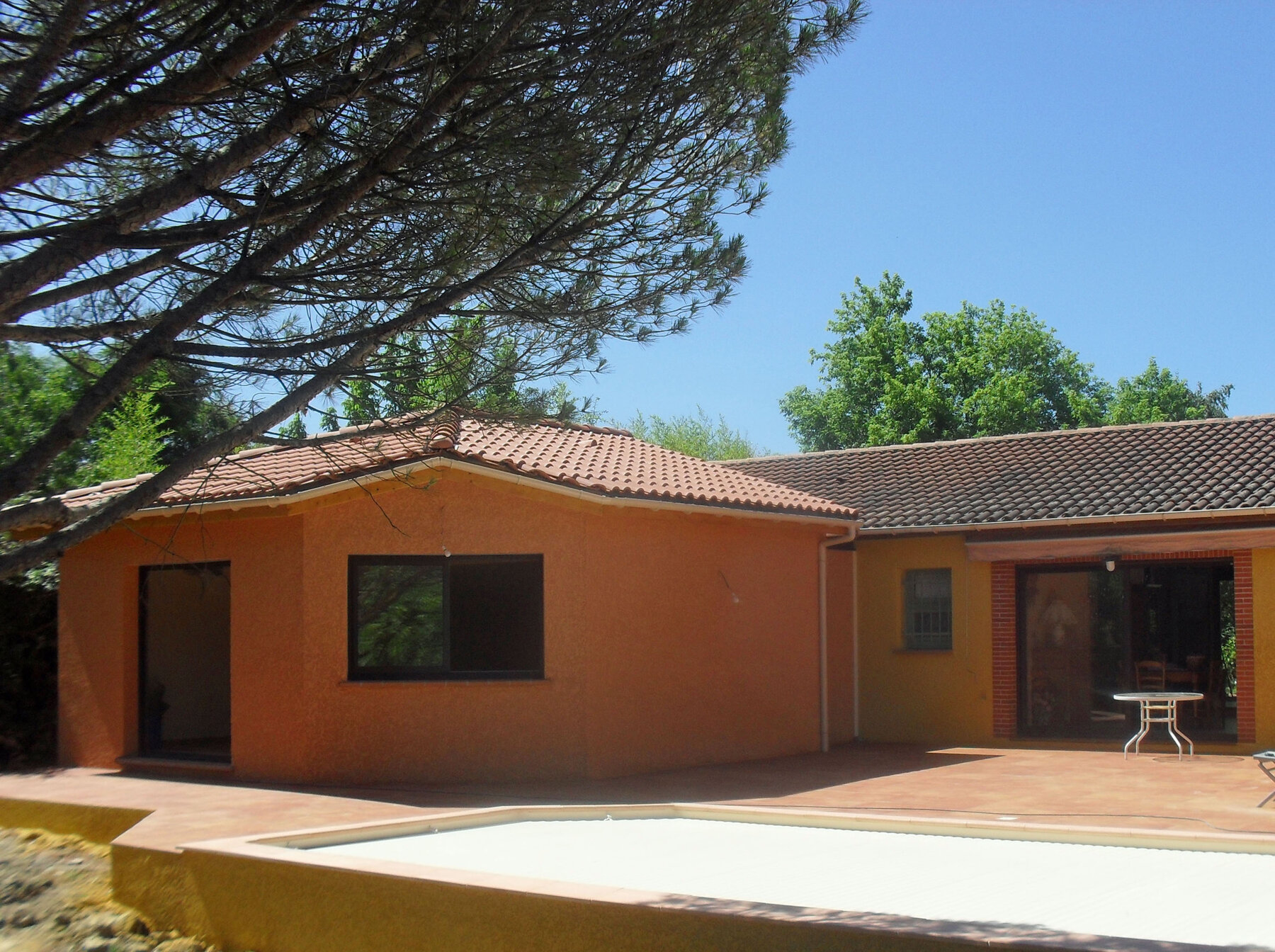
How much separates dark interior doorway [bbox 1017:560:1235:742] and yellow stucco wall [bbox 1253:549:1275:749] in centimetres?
72

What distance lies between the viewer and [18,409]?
2575 centimetres

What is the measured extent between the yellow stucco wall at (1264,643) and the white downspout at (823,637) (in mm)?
4977

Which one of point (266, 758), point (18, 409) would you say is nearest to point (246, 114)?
point (266, 758)

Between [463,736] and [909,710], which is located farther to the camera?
[909,710]

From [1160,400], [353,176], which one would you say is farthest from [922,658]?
[1160,400]

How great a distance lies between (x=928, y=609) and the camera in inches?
718

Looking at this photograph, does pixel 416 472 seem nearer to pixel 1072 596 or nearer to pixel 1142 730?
pixel 1142 730

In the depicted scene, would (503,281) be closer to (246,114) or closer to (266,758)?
(246,114)

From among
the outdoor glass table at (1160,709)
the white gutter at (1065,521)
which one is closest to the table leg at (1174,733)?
the outdoor glass table at (1160,709)

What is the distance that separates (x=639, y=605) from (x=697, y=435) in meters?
38.0

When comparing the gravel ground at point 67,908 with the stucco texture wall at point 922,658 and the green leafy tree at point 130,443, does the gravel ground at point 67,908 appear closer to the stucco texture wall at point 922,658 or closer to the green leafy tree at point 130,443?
the stucco texture wall at point 922,658

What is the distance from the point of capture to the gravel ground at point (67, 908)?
8109mm

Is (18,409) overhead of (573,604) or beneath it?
overhead

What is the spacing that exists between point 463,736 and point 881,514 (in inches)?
311
